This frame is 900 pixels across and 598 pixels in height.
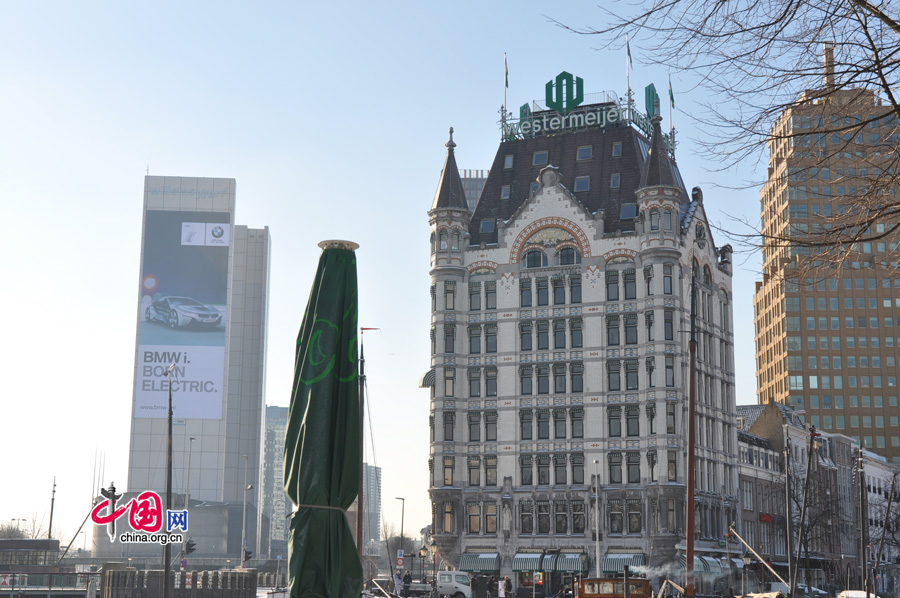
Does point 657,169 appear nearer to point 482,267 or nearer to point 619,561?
point 482,267

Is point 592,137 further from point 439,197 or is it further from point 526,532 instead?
point 526,532

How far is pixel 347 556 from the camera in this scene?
14.2m

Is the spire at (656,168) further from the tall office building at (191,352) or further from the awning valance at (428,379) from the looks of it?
the tall office building at (191,352)

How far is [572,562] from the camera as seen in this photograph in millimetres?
78938

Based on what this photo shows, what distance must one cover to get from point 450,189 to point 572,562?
1162 inches

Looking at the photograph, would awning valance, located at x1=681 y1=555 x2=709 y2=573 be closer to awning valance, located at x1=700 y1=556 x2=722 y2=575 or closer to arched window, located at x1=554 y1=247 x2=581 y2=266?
awning valance, located at x1=700 y1=556 x2=722 y2=575

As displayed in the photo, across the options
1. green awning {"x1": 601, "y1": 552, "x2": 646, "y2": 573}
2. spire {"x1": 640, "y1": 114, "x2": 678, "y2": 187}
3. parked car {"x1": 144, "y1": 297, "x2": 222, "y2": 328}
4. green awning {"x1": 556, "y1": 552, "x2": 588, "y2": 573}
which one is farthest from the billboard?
green awning {"x1": 601, "y1": 552, "x2": 646, "y2": 573}

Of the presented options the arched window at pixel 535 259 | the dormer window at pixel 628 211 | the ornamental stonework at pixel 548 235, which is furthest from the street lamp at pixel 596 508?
the dormer window at pixel 628 211

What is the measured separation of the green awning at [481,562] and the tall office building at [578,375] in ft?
0.33

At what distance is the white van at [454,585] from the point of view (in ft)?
202

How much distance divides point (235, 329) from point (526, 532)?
124314 millimetres

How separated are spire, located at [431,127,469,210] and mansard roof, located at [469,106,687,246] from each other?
253 centimetres

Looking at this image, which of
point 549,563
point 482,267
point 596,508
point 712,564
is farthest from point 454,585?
point 482,267

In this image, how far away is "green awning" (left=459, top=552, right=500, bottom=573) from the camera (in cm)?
8044
